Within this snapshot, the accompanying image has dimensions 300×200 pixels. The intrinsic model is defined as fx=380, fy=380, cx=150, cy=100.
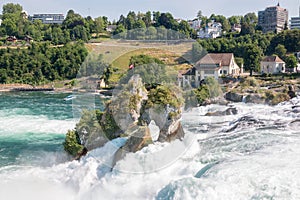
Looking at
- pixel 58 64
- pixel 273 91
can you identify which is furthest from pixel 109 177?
pixel 58 64

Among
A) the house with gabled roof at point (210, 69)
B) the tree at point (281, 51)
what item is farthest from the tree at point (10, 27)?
the tree at point (281, 51)

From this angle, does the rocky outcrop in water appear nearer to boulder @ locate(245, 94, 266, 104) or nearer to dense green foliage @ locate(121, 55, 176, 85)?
A: dense green foliage @ locate(121, 55, 176, 85)

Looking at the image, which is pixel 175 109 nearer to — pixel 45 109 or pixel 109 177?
pixel 109 177

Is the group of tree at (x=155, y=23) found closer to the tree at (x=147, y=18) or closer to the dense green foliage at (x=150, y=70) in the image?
the tree at (x=147, y=18)

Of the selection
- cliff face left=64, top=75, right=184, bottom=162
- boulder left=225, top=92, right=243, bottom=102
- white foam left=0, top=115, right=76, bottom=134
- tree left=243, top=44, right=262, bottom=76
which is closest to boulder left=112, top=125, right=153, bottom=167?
cliff face left=64, top=75, right=184, bottom=162

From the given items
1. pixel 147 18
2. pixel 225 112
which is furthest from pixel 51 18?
pixel 225 112

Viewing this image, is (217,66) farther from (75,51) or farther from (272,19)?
(272,19)
